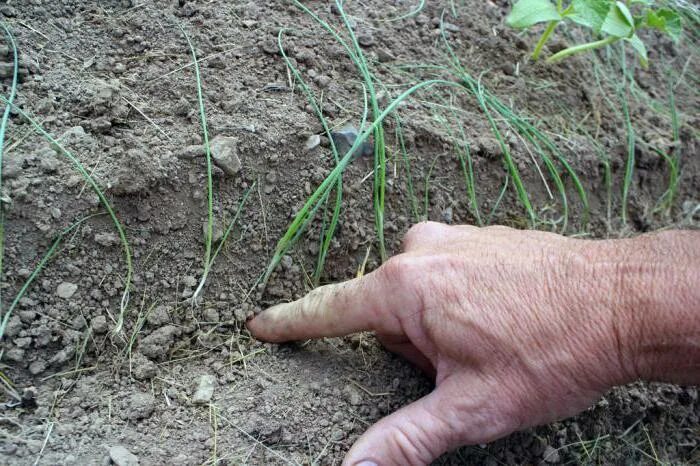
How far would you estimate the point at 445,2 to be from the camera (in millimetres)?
2029

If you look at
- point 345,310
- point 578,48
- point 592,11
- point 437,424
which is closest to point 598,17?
point 592,11

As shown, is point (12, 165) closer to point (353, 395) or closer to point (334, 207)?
point (334, 207)

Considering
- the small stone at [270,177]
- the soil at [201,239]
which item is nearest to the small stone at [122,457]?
the soil at [201,239]

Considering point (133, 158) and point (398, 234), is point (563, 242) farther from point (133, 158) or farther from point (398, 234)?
point (133, 158)

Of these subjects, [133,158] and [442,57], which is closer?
[133,158]

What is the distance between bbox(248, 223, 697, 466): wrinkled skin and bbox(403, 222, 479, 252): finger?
7 centimetres

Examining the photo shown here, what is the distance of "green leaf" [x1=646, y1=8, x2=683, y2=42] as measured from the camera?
69.9 inches

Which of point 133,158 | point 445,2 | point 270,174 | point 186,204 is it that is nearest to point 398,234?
point 270,174

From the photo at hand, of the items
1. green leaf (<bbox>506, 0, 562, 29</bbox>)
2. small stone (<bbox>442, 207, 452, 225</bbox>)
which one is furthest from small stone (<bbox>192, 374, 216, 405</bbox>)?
green leaf (<bbox>506, 0, 562, 29</bbox>)

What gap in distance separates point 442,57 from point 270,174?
→ 71cm

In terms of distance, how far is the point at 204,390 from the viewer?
1.33m

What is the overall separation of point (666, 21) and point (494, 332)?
1196mm

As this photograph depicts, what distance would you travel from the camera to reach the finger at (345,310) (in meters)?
1.24

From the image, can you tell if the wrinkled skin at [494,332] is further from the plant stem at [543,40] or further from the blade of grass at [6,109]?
the plant stem at [543,40]
